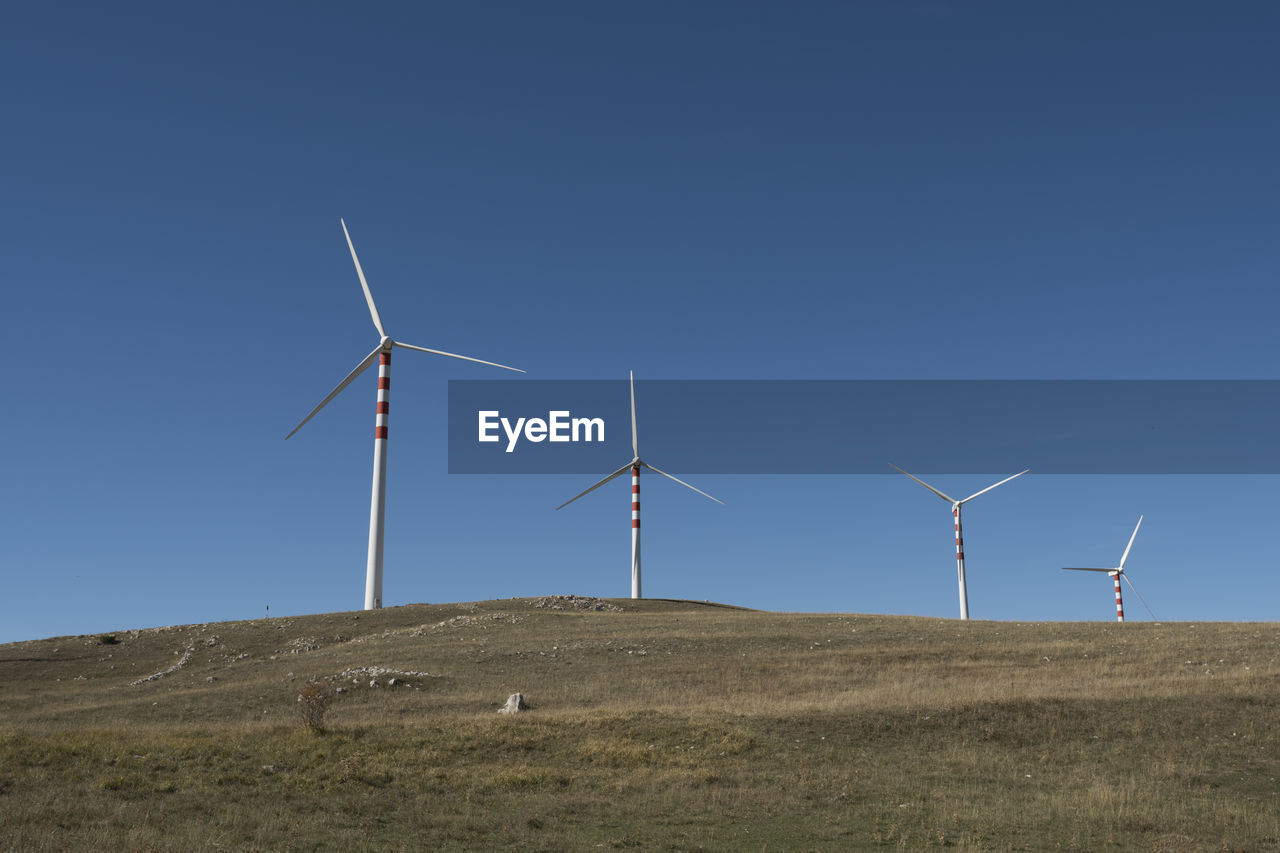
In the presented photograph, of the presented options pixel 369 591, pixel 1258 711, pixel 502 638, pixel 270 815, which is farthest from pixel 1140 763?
pixel 369 591

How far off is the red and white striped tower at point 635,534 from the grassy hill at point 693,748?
156 ft

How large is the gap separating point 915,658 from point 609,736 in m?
22.2

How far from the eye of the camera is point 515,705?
3750 centimetres

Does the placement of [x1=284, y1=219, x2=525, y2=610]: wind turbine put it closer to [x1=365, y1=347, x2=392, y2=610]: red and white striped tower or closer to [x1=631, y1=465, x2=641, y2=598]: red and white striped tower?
[x1=365, y1=347, x2=392, y2=610]: red and white striped tower

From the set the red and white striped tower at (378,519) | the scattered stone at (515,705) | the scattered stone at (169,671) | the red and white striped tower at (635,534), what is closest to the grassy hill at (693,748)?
the scattered stone at (515,705)

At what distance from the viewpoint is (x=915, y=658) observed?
4791cm

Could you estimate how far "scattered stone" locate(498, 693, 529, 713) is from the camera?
122 ft

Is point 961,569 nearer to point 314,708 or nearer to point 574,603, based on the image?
point 574,603

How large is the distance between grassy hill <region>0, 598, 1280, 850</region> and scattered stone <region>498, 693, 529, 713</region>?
84 centimetres

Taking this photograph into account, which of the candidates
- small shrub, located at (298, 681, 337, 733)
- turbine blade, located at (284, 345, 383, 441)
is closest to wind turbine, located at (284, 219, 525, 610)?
turbine blade, located at (284, 345, 383, 441)

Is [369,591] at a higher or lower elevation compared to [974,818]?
higher

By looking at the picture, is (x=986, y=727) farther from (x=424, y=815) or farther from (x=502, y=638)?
(x=502, y=638)

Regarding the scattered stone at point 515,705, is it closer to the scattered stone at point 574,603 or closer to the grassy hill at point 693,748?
the grassy hill at point 693,748

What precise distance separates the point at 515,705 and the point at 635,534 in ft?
231
